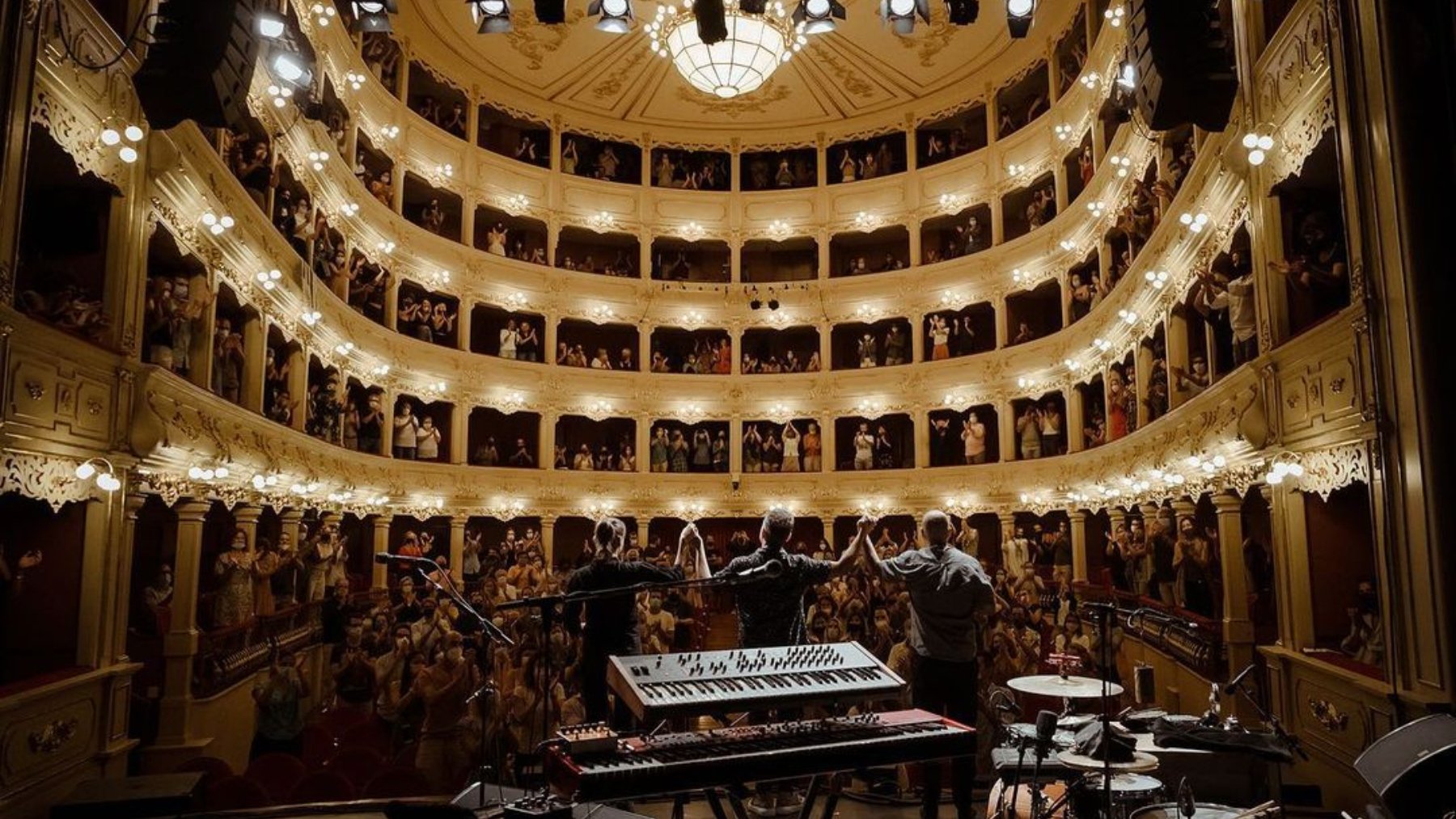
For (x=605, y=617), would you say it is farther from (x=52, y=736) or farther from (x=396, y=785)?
(x=52, y=736)

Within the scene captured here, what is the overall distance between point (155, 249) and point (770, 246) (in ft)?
57.0

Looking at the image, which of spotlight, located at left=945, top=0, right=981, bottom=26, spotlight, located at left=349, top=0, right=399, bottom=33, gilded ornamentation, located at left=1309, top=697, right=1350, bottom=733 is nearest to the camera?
gilded ornamentation, located at left=1309, top=697, right=1350, bottom=733

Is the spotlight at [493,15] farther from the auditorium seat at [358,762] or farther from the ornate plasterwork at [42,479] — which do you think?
the auditorium seat at [358,762]

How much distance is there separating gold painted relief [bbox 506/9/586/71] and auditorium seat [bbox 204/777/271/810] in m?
17.5

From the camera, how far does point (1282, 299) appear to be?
8.10 m

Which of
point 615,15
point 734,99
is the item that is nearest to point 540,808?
point 615,15

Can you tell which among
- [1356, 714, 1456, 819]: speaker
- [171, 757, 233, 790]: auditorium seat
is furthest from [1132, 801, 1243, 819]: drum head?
[171, 757, 233, 790]: auditorium seat

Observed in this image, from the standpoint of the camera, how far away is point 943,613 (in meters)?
5.64

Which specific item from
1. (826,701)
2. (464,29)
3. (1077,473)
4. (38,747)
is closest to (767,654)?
(826,701)

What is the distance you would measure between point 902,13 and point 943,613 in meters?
6.55

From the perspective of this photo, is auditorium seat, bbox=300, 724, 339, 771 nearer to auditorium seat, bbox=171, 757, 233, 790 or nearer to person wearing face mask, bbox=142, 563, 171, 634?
auditorium seat, bbox=171, 757, 233, 790

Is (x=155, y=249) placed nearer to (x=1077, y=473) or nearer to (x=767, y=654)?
(x=767, y=654)

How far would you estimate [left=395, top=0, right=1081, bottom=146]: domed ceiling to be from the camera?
2047 cm

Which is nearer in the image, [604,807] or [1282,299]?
[604,807]
